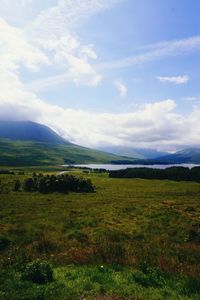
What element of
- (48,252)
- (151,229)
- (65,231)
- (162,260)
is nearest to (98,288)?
(162,260)

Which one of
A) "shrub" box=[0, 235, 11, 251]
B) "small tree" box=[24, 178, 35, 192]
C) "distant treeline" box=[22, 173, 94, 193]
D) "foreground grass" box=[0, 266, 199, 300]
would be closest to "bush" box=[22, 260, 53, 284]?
"foreground grass" box=[0, 266, 199, 300]

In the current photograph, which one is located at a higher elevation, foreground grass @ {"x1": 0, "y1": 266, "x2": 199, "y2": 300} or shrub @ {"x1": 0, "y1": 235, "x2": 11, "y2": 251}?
foreground grass @ {"x1": 0, "y1": 266, "x2": 199, "y2": 300}

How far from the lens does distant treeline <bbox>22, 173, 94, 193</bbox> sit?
336 feet

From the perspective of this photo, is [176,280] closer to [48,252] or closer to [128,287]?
[128,287]

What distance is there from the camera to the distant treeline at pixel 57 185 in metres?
103

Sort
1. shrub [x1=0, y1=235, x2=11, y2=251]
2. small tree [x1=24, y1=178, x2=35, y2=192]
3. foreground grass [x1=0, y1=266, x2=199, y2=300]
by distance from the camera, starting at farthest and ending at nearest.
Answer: small tree [x1=24, y1=178, x2=35, y2=192]
shrub [x1=0, y1=235, x2=11, y2=251]
foreground grass [x1=0, y1=266, x2=199, y2=300]

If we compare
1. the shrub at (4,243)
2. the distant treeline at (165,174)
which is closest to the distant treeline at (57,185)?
the distant treeline at (165,174)

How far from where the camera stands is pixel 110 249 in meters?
15.1

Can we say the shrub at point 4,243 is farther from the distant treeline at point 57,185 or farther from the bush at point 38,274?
the distant treeline at point 57,185

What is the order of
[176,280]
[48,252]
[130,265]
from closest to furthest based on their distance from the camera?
[176,280]
[130,265]
[48,252]

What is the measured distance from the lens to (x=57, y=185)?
348ft

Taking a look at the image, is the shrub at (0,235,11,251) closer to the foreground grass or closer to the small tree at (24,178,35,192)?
the foreground grass

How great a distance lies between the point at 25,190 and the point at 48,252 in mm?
86659

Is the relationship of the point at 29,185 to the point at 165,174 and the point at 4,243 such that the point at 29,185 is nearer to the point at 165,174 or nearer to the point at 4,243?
the point at 4,243
